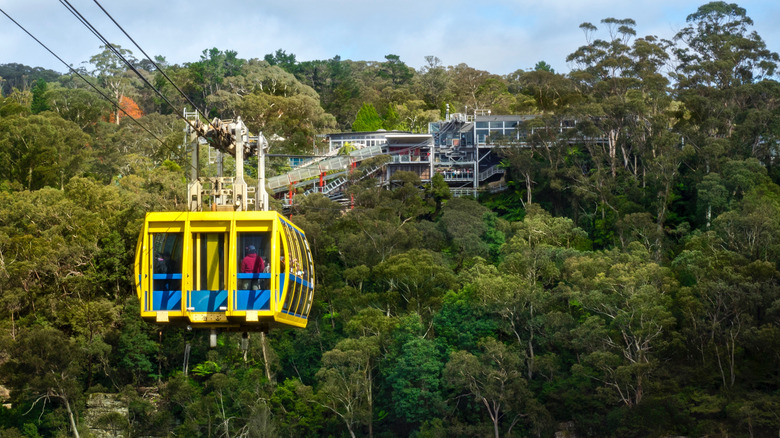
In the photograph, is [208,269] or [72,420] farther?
Answer: [72,420]

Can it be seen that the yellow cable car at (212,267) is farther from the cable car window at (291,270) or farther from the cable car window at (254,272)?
the cable car window at (291,270)

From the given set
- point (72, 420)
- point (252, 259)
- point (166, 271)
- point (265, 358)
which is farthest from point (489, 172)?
point (166, 271)

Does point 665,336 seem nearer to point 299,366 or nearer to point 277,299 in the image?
point 299,366

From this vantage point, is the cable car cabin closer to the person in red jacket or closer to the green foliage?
the person in red jacket

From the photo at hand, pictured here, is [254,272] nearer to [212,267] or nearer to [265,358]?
[212,267]

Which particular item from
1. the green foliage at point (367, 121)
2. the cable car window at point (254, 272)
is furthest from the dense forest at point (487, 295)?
the cable car window at point (254, 272)

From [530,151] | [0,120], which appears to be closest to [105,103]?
[0,120]
